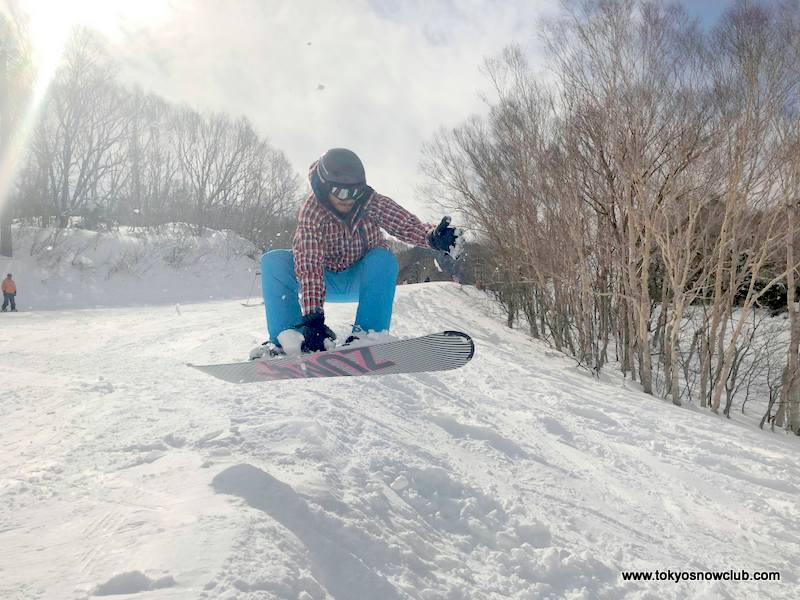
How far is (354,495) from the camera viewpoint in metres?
1.89

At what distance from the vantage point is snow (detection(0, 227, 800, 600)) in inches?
53.0

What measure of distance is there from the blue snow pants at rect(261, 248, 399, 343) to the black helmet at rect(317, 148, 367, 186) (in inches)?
16.7

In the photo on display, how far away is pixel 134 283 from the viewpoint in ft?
61.6

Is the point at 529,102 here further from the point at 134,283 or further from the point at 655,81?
the point at 134,283

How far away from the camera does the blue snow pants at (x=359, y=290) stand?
276 centimetres

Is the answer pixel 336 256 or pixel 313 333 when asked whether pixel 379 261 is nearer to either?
pixel 336 256

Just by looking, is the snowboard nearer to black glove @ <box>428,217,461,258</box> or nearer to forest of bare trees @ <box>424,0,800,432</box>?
black glove @ <box>428,217,461,258</box>

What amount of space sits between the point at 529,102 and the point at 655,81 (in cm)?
347

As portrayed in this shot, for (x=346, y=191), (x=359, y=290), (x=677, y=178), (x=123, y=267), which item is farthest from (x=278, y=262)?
(x=123, y=267)

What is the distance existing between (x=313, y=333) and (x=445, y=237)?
898 millimetres

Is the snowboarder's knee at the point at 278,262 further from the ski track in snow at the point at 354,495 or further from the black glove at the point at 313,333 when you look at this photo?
the ski track in snow at the point at 354,495

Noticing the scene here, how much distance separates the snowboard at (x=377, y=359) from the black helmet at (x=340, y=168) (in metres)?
0.86

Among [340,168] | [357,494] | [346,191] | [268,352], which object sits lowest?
[357,494]

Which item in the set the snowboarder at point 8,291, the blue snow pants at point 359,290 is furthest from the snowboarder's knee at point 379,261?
the snowboarder at point 8,291
